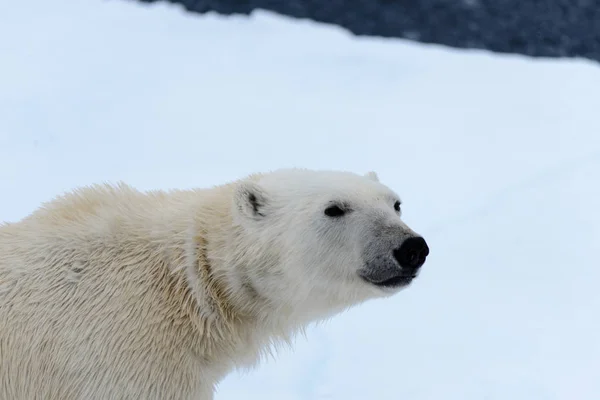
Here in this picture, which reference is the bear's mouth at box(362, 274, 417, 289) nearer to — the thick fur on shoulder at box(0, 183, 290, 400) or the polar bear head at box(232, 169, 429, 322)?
the polar bear head at box(232, 169, 429, 322)

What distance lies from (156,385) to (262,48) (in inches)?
188

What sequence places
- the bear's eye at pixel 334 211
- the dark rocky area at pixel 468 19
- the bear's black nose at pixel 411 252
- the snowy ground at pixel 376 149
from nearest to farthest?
the bear's black nose at pixel 411 252 → the bear's eye at pixel 334 211 → the snowy ground at pixel 376 149 → the dark rocky area at pixel 468 19

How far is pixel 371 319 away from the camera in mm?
4285

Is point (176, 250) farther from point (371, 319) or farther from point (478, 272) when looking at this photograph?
point (478, 272)

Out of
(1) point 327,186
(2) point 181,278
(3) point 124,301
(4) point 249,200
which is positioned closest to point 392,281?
(1) point 327,186

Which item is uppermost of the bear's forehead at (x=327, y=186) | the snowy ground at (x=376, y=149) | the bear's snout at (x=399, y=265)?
the bear's forehead at (x=327, y=186)

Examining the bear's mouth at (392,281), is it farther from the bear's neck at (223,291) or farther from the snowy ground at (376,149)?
the snowy ground at (376,149)

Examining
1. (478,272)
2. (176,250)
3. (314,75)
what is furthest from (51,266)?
(314,75)

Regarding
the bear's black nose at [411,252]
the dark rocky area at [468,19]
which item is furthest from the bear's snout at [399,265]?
the dark rocky area at [468,19]

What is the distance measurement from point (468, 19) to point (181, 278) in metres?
5.54

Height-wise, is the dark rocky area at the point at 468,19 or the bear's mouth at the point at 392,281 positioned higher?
the dark rocky area at the point at 468,19

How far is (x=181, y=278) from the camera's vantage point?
2.73 m

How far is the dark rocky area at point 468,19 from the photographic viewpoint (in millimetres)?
7336

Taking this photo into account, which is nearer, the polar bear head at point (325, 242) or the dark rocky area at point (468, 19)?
the polar bear head at point (325, 242)
